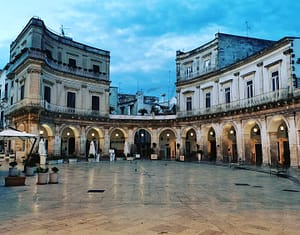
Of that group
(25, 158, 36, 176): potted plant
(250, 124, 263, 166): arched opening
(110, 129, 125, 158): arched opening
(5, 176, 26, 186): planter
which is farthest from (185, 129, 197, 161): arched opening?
(5, 176, 26, 186): planter

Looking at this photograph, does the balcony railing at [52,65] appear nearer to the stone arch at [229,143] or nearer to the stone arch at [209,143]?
the stone arch at [209,143]

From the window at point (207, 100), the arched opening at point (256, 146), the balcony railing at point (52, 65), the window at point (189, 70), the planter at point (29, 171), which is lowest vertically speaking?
the planter at point (29, 171)

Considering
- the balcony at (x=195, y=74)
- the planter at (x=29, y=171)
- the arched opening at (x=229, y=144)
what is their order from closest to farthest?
1. the planter at (x=29, y=171)
2. the arched opening at (x=229, y=144)
3. the balcony at (x=195, y=74)

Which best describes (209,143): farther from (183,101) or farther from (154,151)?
(154,151)

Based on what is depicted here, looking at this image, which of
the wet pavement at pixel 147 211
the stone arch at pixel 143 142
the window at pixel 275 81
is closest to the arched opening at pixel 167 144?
the stone arch at pixel 143 142

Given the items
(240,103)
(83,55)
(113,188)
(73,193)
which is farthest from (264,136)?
(83,55)

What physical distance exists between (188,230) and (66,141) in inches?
1137

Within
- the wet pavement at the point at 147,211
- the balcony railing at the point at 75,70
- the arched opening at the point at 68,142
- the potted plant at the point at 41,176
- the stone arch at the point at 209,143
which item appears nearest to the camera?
the wet pavement at the point at 147,211

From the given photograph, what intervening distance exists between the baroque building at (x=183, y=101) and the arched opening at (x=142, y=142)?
145mm

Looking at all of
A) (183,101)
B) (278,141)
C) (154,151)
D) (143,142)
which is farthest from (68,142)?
(278,141)

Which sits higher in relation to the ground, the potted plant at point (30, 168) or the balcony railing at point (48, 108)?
the balcony railing at point (48, 108)

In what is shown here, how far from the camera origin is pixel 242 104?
26.3 metres

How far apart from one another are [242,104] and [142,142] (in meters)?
17.5

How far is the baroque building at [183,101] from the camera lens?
22812mm
